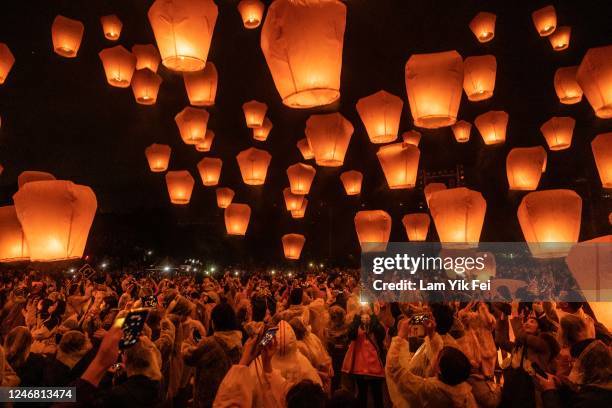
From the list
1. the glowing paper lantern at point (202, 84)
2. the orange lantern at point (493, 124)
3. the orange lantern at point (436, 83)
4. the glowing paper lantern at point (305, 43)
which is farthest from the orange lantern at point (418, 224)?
the glowing paper lantern at point (305, 43)

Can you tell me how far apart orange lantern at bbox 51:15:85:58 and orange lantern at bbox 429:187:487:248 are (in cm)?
630

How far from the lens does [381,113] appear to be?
655cm

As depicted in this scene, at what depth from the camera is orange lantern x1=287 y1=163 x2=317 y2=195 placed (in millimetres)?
9922

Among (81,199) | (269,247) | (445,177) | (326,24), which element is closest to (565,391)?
(326,24)

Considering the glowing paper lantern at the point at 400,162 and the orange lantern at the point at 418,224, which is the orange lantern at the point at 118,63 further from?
the orange lantern at the point at 418,224

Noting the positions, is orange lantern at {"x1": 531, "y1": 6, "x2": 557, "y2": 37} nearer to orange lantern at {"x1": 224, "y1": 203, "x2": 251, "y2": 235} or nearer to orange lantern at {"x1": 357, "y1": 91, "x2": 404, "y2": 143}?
orange lantern at {"x1": 357, "y1": 91, "x2": 404, "y2": 143}

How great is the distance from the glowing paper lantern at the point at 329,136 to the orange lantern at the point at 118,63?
138 inches

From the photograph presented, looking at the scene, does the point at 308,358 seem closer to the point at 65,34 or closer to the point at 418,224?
the point at 65,34

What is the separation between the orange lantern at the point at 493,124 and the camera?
349 inches

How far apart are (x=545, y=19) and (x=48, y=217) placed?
885cm

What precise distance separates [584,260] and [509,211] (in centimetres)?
1856

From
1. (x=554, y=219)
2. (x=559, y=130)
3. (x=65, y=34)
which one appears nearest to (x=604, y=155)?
(x=554, y=219)

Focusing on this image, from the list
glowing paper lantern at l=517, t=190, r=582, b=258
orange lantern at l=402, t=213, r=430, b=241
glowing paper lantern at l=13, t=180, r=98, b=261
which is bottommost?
glowing paper lantern at l=13, t=180, r=98, b=261

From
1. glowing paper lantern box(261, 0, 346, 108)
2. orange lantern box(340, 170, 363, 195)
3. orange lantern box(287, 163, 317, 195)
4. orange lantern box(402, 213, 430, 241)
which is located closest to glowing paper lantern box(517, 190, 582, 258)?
glowing paper lantern box(261, 0, 346, 108)
